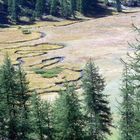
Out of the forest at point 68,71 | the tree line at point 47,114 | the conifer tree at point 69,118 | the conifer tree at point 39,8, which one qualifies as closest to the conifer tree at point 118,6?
the forest at point 68,71

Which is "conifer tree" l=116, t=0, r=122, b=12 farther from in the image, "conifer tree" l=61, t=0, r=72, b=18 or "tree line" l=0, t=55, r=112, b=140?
"tree line" l=0, t=55, r=112, b=140

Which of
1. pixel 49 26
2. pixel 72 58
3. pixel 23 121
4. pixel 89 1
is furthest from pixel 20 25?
pixel 23 121

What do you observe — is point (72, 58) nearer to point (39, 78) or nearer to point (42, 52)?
point (42, 52)

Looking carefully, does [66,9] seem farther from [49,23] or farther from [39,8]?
[49,23]

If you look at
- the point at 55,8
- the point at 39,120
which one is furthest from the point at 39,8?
the point at 39,120

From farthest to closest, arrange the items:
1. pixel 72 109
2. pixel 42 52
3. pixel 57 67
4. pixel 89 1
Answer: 1. pixel 89 1
2. pixel 42 52
3. pixel 57 67
4. pixel 72 109

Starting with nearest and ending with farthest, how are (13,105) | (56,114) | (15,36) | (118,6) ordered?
(56,114) → (13,105) → (15,36) → (118,6)
